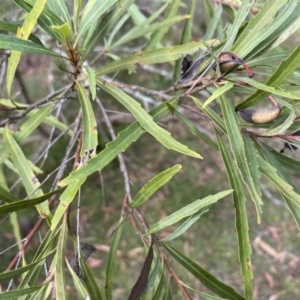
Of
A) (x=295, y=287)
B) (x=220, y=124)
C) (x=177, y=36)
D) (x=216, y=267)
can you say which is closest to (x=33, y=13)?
(x=220, y=124)

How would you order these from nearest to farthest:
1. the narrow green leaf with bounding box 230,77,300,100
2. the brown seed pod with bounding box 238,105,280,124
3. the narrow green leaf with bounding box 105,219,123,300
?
1. the narrow green leaf with bounding box 230,77,300,100
2. the brown seed pod with bounding box 238,105,280,124
3. the narrow green leaf with bounding box 105,219,123,300

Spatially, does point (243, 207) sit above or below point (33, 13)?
below

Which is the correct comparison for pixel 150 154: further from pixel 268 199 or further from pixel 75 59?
pixel 75 59

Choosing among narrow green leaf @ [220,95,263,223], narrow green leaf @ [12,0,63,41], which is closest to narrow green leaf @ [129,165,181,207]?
narrow green leaf @ [220,95,263,223]

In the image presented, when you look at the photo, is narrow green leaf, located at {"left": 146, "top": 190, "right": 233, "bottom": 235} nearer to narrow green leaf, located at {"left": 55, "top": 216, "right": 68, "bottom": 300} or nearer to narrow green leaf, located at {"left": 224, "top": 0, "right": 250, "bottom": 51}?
narrow green leaf, located at {"left": 55, "top": 216, "right": 68, "bottom": 300}

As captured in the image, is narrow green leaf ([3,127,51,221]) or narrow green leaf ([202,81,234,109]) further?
narrow green leaf ([3,127,51,221])

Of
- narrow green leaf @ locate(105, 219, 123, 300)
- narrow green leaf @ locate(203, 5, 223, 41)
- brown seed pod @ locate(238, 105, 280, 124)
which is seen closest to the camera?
brown seed pod @ locate(238, 105, 280, 124)

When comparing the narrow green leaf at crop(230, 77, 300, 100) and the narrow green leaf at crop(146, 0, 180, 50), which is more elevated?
the narrow green leaf at crop(146, 0, 180, 50)
